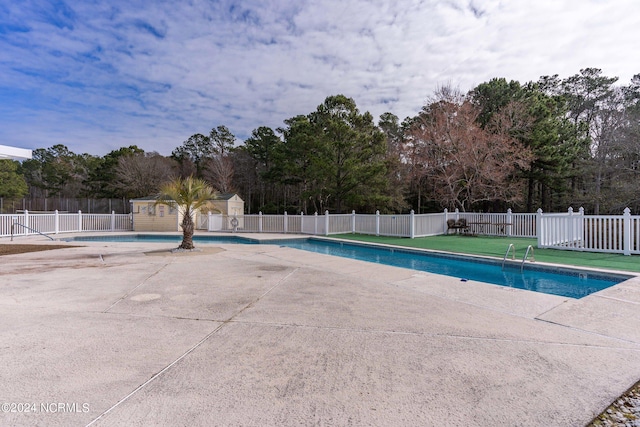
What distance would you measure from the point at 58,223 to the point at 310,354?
18694 mm

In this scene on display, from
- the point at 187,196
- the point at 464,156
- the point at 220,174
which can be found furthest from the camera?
the point at 220,174

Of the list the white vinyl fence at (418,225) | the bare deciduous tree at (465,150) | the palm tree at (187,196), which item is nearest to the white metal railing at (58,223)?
the white vinyl fence at (418,225)

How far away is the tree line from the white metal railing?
3.49 m

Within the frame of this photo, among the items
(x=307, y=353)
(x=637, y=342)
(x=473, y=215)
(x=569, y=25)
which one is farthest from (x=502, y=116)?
(x=307, y=353)

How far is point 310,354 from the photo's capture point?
9.55 ft

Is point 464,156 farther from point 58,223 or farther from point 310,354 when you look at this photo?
point 58,223

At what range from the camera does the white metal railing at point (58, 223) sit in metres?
14.5

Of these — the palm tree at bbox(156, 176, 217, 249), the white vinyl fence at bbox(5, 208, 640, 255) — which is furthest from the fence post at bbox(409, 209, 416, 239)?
the palm tree at bbox(156, 176, 217, 249)

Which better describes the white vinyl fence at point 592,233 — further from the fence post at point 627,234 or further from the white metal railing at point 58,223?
the white metal railing at point 58,223

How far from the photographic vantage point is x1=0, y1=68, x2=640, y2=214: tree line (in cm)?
1819

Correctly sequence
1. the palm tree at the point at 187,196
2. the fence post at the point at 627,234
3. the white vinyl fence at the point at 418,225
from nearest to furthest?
the fence post at the point at 627,234 → the white vinyl fence at the point at 418,225 → the palm tree at the point at 187,196

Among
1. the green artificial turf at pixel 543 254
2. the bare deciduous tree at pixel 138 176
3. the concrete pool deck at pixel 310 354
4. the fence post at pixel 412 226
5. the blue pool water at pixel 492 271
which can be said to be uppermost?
the bare deciduous tree at pixel 138 176

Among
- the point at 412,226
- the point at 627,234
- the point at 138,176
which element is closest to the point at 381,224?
the point at 412,226

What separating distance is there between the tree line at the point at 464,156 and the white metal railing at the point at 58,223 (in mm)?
3488
